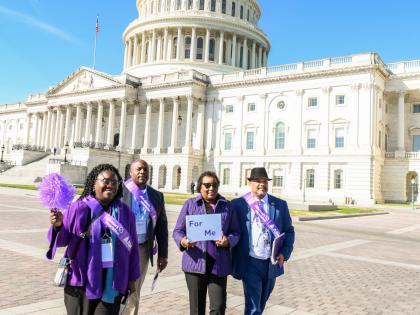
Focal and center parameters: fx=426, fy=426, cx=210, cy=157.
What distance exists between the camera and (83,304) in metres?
4.20

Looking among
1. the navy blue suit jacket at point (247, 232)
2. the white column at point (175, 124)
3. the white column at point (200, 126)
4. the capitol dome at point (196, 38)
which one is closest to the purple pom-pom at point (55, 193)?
the navy blue suit jacket at point (247, 232)

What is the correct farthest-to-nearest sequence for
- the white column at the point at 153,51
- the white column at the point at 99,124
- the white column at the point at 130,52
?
1. the white column at the point at 130,52
2. the white column at the point at 153,51
3. the white column at the point at 99,124

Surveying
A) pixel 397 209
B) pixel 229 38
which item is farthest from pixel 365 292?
pixel 229 38

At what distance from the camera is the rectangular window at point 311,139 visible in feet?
176

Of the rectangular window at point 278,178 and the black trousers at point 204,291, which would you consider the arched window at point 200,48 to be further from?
the black trousers at point 204,291

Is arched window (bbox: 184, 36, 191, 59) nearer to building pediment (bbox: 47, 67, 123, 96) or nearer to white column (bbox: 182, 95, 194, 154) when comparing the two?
building pediment (bbox: 47, 67, 123, 96)

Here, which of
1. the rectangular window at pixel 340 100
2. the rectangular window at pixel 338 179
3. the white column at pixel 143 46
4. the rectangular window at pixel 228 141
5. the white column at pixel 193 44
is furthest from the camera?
the white column at pixel 143 46

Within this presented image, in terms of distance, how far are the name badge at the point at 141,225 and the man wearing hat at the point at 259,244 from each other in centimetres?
125

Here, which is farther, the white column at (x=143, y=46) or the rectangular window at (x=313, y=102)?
the white column at (x=143, y=46)

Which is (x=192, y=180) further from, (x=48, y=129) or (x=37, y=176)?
(x=48, y=129)

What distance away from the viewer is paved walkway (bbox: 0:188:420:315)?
23.8ft

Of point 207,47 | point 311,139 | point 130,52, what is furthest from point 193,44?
point 311,139

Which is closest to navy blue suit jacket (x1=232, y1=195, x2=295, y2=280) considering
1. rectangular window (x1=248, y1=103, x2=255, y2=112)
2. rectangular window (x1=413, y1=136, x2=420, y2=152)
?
rectangular window (x1=413, y1=136, x2=420, y2=152)

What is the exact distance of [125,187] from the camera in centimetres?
583
